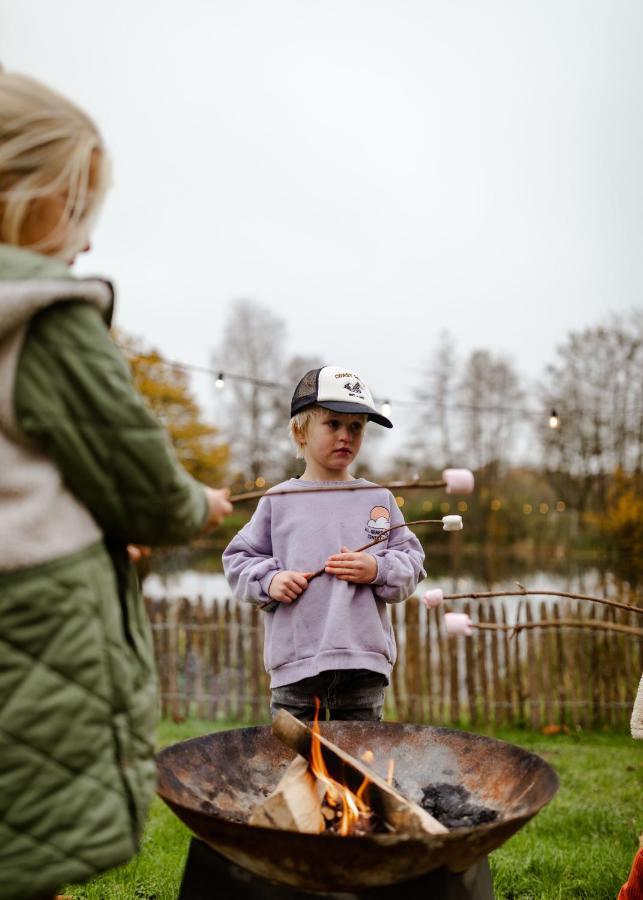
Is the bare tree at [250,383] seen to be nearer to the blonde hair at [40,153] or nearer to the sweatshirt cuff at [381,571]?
the sweatshirt cuff at [381,571]

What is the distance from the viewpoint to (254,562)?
8.34 ft

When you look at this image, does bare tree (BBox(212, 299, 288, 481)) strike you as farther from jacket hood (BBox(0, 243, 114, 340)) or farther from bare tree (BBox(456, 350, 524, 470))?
jacket hood (BBox(0, 243, 114, 340))

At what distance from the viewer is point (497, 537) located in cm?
1573

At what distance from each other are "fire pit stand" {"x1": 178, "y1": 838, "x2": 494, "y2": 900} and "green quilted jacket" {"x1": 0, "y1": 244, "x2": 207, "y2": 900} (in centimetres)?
44

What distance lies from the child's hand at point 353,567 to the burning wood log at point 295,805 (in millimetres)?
697

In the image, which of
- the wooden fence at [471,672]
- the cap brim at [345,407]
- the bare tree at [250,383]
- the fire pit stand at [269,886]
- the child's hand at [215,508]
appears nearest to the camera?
the child's hand at [215,508]

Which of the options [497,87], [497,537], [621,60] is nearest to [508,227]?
[497,87]

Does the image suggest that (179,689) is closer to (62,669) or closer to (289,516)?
(289,516)

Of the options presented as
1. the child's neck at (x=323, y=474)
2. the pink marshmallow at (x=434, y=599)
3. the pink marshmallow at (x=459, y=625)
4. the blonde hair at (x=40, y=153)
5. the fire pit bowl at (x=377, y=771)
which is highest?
the blonde hair at (x=40, y=153)

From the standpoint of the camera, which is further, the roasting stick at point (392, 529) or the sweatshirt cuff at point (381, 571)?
the sweatshirt cuff at point (381, 571)

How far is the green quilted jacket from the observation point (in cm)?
112

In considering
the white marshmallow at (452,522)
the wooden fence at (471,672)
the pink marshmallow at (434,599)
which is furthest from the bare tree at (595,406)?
the white marshmallow at (452,522)

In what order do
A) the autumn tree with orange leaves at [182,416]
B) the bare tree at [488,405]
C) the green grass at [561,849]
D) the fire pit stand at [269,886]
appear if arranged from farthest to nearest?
1. the bare tree at [488,405]
2. the autumn tree with orange leaves at [182,416]
3. the green grass at [561,849]
4. the fire pit stand at [269,886]

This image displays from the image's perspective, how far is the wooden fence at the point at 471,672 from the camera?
5812 mm
